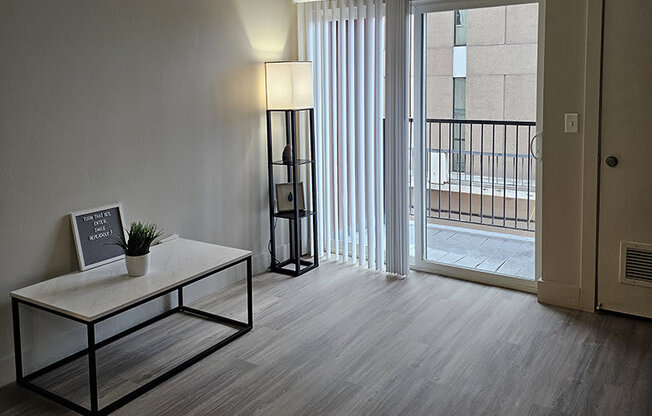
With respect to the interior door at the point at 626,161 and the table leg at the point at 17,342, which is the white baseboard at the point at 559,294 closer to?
the interior door at the point at 626,161

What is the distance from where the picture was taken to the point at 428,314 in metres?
3.75

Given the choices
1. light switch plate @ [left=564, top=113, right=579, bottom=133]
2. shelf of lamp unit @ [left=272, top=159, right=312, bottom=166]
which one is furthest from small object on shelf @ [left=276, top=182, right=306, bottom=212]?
light switch plate @ [left=564, top=113, right=579, bottom=133]

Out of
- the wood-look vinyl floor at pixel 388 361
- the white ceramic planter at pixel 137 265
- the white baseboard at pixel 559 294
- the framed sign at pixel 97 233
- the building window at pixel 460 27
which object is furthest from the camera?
the building window at pixel 460 27

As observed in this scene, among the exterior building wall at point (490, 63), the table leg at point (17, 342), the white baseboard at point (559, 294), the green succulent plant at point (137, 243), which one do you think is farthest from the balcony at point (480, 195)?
the table leg at point (17, 342)

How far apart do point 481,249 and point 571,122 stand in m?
1.35

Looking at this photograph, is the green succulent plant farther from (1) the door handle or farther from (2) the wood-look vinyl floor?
(1) the door handle

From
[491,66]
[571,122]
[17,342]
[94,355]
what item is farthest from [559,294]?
[17,342]

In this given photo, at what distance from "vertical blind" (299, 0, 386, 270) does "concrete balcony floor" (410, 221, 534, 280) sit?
442mm

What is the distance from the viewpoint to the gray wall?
117 inches

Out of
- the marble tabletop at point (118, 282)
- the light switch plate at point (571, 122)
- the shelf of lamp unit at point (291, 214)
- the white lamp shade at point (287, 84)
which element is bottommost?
the marble tabletop at point (118, 282)

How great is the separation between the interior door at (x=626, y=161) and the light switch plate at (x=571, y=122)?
15cm

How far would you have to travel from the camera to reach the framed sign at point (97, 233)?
3240 mm

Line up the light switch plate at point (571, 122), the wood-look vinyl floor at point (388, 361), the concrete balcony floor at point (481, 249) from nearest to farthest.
→ the wood-look vinyl floor at point (388, 361) < the light switch plate at point (571, 122) < the concrete balcony floor at point (481, 249)

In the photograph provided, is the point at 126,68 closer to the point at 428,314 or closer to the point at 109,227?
the point at 109,227
